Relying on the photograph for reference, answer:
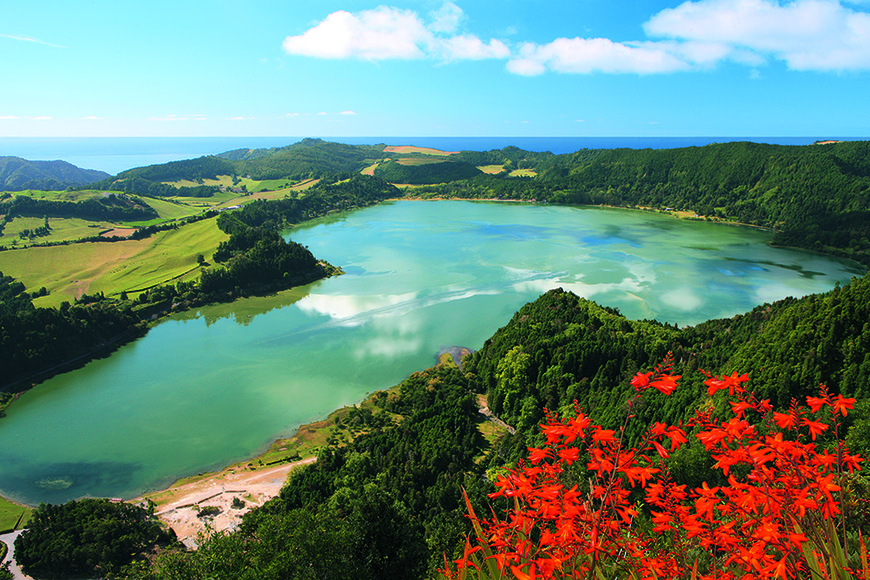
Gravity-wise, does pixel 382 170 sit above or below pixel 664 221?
above

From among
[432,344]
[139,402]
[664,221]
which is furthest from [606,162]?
[139,402]

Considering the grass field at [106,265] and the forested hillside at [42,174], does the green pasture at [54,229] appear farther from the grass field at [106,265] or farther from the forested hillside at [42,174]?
the forested hillside at [42,174]


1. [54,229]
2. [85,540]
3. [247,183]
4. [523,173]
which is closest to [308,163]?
[247,183]

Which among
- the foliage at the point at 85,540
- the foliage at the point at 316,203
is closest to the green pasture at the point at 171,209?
the foliage at the point at 316,203

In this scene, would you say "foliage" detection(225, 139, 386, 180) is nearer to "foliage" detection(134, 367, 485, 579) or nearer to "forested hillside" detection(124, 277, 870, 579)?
"forested hillside" detection(124, 277, 870, 579)

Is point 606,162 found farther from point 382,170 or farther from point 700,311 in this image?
point 700,311

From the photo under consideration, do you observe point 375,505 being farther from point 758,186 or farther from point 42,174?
point 42,174

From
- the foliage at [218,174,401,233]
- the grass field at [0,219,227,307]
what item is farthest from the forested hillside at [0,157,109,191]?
the grass field at [0,219,227,307]
